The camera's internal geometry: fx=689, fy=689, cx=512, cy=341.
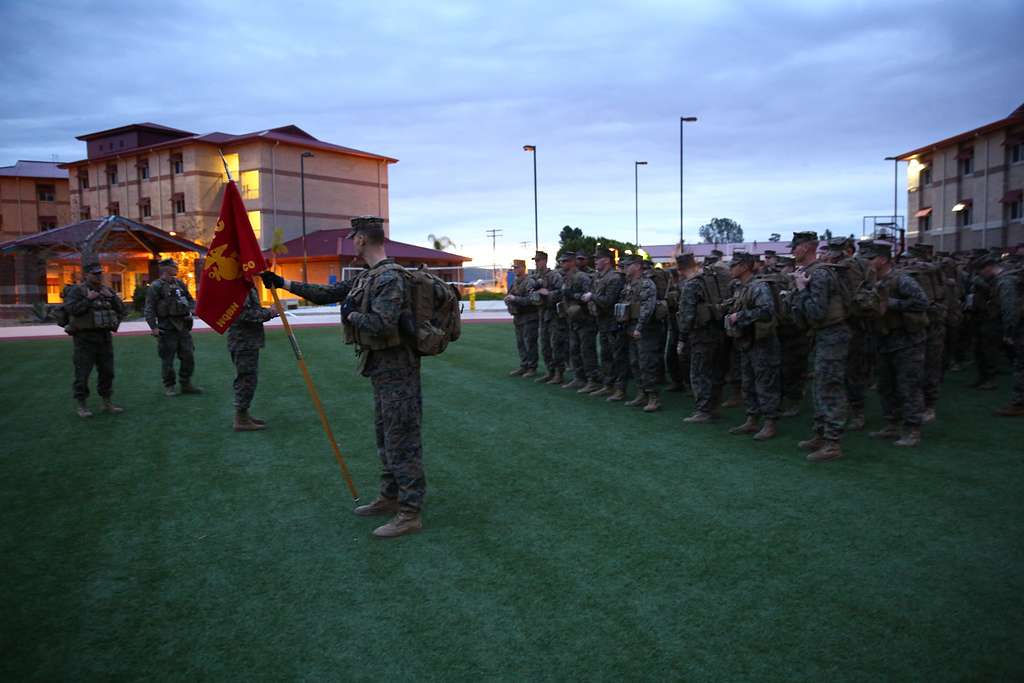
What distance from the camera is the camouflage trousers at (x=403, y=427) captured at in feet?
17.4

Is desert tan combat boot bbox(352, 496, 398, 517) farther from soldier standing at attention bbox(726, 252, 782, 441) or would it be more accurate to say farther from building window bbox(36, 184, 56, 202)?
building window bbox(36, 184, 56, 202)

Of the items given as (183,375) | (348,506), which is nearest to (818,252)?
(348,506)

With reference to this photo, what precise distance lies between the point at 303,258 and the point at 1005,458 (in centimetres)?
4606

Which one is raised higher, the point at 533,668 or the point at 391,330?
the point at 391,330

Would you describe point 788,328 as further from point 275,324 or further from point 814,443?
point 275,324

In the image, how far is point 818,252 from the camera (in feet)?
24.7

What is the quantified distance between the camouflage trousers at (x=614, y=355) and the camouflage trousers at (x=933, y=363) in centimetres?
409

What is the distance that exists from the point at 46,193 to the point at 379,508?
72.2 meters

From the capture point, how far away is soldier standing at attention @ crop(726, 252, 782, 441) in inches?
305

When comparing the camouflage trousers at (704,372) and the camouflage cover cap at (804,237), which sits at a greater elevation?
the camouflage cover cap at (804,237)

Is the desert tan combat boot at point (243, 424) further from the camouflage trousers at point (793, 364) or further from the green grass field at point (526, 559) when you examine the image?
the camouflage trousers at point (793, 364)

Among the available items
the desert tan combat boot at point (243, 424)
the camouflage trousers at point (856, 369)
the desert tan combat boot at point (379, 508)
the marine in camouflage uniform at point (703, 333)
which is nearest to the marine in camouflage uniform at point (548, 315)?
the marine in camouflage uniform at point (703, 333)

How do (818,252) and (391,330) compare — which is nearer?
(391,330)

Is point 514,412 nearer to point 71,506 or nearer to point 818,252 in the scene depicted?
point 818,252
